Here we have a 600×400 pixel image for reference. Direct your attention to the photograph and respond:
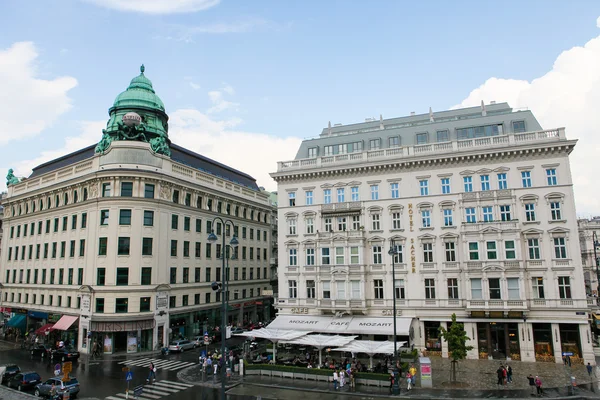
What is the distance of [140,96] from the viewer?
52969 mm

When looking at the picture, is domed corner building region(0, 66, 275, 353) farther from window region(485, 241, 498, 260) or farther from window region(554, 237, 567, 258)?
window region(554, 237, 567, 258)

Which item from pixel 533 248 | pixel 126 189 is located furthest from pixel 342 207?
pixel 126 189

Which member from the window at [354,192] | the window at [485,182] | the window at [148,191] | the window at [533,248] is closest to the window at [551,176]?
the window at [485,182]

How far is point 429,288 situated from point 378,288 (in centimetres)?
480

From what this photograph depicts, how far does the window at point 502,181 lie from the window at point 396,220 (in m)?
9.42

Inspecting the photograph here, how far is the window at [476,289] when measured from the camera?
37.1m

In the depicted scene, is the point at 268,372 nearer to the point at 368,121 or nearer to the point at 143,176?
the point at 143,176

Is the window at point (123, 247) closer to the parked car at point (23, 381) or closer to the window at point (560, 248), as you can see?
the parked car at point (23, 381)

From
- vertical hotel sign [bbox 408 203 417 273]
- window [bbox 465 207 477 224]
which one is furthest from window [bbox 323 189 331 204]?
window [bbox 465 207 477 224]

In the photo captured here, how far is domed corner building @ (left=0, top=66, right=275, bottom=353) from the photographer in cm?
4425

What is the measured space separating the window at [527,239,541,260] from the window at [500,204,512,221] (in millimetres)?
2598

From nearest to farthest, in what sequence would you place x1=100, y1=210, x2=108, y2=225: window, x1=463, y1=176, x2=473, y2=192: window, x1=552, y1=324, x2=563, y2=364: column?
1. x1=552, y1=324, x2=563, y2=364: column
2. x1=463, y1=176, x2=473, y2=192: window
3. x1=100, y1=210, x2=108, y2=225: window

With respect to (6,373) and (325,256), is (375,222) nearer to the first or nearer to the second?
(325,256)

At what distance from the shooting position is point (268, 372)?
109 ft
